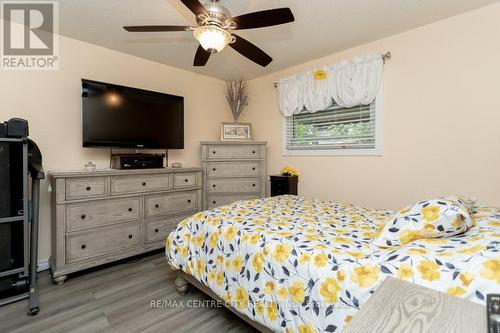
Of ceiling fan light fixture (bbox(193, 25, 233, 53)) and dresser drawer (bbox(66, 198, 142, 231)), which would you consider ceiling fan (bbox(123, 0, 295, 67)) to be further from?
dresser drawer (bbox(66, 198, 142, 231))

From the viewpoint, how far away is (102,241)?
2.41m

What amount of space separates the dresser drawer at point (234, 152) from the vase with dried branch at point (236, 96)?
664mm

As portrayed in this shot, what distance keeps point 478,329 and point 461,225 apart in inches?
31.5

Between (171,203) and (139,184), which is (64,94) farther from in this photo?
(171,203)

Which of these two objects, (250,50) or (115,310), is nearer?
(115,310)

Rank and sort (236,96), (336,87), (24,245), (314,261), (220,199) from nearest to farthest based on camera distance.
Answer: (314,261), (24,245), (336,87), (220,199), (236,96)

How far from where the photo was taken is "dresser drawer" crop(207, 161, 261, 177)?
3381 millimetres

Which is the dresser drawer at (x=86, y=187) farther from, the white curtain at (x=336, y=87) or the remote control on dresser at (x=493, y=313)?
the remote control on dresser at (x=493, y=313)

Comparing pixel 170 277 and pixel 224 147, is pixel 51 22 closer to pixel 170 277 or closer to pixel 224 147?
pixel 224 147

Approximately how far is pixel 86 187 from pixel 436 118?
3.36 m

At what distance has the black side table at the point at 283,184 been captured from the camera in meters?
3.22

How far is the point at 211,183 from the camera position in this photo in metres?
3.36

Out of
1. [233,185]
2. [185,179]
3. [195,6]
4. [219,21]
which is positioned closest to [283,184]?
[233,185]

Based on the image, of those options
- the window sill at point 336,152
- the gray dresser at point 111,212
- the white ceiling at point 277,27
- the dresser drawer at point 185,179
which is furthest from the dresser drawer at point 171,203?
the white ceiling at point 277,27
